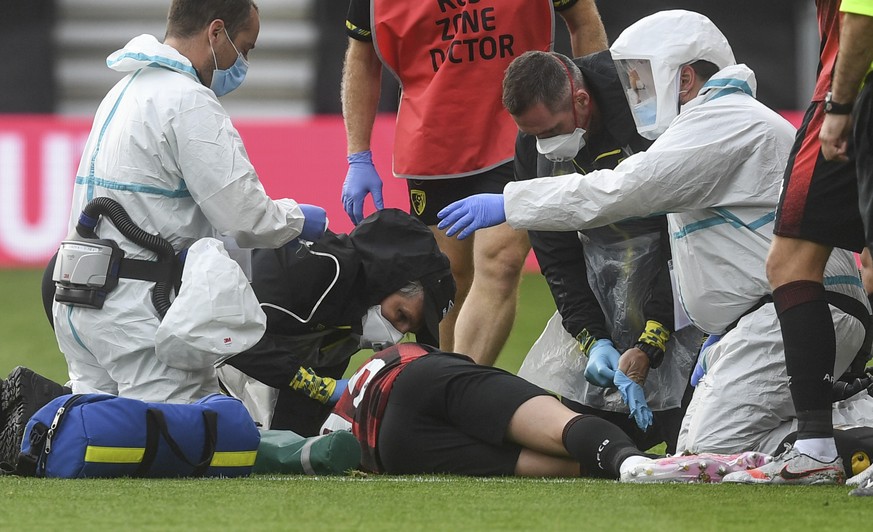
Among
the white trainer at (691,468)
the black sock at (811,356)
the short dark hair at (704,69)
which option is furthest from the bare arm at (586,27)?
the white trainer at (691,468)

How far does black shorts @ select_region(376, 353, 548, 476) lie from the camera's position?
4055 mm

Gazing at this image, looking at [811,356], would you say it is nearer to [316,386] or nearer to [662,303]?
[662,303]

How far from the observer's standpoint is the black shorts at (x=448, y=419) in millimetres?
4055

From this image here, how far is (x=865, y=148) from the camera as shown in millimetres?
3428

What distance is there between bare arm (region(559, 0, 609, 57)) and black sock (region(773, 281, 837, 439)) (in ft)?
6.89

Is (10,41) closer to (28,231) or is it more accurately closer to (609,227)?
(28,231)

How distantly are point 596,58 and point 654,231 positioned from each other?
594mm

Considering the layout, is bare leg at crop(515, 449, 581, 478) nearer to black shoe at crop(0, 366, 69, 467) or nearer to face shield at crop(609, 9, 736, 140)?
face shield at crop(609, 9, 736, 140)

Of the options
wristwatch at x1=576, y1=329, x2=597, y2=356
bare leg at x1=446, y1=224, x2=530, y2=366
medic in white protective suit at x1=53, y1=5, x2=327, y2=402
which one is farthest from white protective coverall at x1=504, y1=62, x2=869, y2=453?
bare leg at x1=446, y1=224, x2=530, y2=366

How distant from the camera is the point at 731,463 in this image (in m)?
3.81

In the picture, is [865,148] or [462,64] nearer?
[865,148]

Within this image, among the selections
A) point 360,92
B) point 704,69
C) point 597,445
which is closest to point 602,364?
point 597,445

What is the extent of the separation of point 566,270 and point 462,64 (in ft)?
3.25

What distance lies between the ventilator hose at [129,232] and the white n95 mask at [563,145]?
1.23 metres
